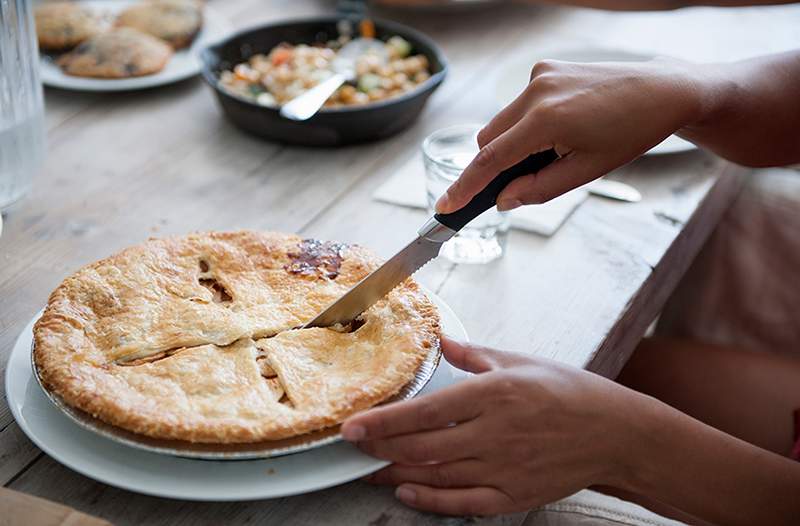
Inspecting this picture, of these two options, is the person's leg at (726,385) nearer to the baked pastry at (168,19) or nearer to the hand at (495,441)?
the hand at (495,441)

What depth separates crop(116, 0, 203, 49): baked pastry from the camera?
6.83 ft

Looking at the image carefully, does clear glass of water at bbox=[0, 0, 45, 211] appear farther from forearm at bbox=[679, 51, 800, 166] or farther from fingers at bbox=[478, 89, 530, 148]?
forearm at bbox=[679, 51, 800, 166]

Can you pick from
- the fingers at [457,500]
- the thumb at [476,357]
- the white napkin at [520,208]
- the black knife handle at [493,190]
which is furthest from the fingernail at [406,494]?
the white napkin at [520,208]

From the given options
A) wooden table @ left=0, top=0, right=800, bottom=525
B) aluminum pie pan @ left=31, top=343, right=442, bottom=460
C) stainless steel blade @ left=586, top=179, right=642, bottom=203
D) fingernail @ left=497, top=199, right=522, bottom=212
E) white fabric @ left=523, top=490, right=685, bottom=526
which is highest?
fingernail @ left=497, top=199, right=522, bottom=212

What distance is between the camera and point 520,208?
1.55m

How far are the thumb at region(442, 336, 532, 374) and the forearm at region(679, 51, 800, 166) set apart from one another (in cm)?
56

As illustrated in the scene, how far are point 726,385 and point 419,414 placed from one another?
0.97 m

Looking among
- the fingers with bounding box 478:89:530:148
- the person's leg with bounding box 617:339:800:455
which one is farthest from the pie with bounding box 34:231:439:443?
the person's leg with bounding box 617:339:800:455

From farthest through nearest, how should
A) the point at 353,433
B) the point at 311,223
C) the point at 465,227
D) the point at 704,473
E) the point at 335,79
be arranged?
1. the point at 335,79
2. the point at 311,223
3. the point at 465,227
4. the point at 704,473
5. the point at 353,433

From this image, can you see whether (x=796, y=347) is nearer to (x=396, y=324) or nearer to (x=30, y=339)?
(x=396, y=324)

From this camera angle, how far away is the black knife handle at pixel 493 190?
1161 mm

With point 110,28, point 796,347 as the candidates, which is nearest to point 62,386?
point 110,28

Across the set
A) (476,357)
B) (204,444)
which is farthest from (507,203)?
(204,444)

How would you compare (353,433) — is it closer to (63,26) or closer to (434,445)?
(434,445)
